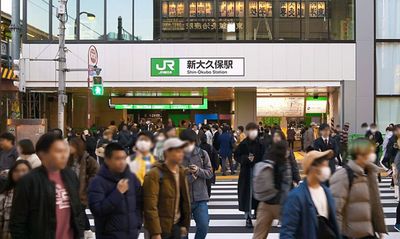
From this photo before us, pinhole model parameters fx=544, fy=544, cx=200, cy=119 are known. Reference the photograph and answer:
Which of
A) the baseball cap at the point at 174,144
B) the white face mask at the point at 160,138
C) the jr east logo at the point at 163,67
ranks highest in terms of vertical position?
the jr east logo at the point at 163,67

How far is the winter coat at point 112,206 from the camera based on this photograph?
488 centimetres

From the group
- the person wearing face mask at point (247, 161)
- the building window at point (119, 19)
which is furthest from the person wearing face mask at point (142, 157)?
the building window at point (119, 19)

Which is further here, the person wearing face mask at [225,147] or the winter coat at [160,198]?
the person wearing face mask at [225,147]

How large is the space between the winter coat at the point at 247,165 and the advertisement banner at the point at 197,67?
14.9 m

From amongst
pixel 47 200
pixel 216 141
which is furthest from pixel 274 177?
pixel 216 141

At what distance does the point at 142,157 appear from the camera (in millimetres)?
4703

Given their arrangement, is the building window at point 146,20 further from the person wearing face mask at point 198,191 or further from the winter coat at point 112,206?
the winter coat at point 112,206

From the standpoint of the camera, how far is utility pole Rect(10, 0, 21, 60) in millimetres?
23859

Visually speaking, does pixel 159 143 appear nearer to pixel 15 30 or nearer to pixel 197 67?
pixel 197 67

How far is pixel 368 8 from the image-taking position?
24.3 m

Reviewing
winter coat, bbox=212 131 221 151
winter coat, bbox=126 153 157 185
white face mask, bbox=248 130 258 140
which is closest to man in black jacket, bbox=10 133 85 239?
winter coat, bbox=126 153 157 185

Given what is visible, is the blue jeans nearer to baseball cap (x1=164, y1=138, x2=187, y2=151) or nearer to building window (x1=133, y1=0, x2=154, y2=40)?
baseball cap (x1=164, y1=138, x2=187, y2=151)

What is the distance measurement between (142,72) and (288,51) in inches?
258

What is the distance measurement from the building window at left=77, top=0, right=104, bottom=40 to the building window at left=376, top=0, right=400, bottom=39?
1243cm
